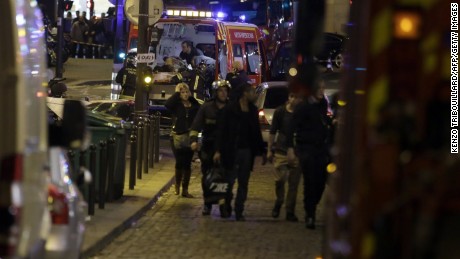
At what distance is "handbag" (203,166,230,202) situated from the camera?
16266mm

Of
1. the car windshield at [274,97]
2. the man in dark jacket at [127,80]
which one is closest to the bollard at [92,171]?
the car windshield at [274,97]

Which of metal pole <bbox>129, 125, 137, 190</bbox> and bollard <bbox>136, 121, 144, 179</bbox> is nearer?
metal pole <bbox>129, 125, 137, 190</bbox>

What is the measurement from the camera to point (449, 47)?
5.20m

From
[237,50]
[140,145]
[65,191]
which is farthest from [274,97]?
[65,191]

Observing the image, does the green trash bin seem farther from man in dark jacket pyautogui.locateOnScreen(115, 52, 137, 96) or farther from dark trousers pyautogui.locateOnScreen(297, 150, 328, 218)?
man in dark jacket pyautogui.locateOnScreen(115, 52, 137, 96)

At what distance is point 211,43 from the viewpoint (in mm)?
34594

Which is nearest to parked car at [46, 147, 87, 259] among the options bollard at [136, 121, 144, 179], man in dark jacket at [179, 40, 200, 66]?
bollard at [136, 121, 144, 179]

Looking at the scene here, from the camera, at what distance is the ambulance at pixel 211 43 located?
1277 inches

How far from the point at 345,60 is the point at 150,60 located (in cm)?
1507

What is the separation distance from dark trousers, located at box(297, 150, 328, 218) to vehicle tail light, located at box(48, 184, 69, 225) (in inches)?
337

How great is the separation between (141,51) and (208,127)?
5.33 m

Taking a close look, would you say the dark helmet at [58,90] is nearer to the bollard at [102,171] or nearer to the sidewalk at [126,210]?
the sidewalk at [126,210]

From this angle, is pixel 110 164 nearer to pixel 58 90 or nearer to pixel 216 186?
pixel 216 186

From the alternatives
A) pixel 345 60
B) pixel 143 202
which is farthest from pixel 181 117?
pixel 345 60
